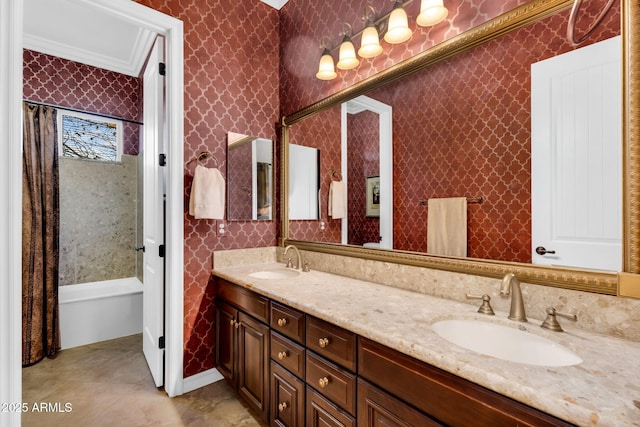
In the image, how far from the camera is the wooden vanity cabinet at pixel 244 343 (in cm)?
166

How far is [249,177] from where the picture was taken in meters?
2.40

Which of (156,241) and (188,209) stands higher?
(188,209)

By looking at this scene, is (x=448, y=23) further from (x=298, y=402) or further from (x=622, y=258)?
(x=298, y=402)

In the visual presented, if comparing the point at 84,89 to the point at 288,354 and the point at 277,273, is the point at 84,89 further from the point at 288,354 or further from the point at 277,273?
the point at 288,354

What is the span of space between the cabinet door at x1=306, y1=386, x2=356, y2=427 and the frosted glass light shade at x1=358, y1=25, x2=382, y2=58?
69.4 inches

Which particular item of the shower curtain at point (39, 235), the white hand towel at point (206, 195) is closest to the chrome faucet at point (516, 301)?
the white hand towel at point (206, 195)

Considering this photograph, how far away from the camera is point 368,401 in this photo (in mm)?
1086

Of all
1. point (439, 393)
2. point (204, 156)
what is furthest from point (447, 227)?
point (204, 156)

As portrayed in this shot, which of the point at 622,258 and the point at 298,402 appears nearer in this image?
the point at 622,258

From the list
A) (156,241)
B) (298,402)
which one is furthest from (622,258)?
(156,241)

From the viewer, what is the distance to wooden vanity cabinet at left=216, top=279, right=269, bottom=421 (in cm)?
166

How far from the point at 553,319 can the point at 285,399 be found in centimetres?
121

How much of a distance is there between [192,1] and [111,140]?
2173mm

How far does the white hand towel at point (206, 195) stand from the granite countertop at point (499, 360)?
2.44ft
